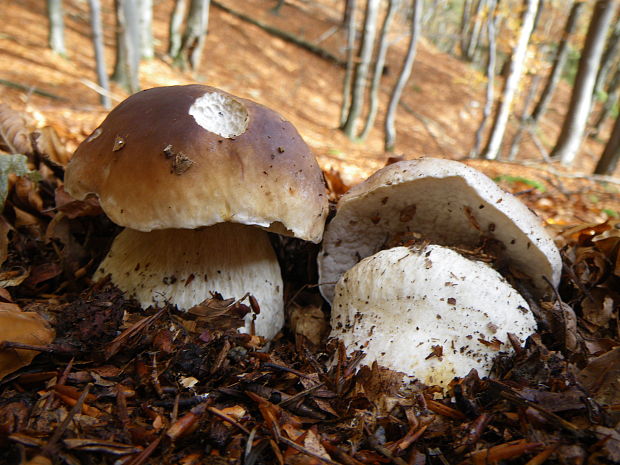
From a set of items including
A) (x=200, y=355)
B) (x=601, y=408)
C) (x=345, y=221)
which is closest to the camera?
(x=601, y=408)

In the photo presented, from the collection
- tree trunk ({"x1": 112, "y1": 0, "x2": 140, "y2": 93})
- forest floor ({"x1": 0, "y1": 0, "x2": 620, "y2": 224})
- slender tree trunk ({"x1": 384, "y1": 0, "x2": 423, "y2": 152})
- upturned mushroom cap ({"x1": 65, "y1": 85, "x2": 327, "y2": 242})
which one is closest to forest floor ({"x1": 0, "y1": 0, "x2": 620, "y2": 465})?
upturned mushroom cap ({"x1": 65, "y1": 85, "x2": 327, "y2": 242})

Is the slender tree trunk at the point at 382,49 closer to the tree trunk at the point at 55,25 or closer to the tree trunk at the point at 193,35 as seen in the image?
the tree trunk at the point at 193,35

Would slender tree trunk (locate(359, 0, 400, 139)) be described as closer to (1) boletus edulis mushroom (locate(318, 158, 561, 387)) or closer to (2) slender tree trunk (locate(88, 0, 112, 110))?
(2) slender tree trunk (locate(88, 0, 112, 110))

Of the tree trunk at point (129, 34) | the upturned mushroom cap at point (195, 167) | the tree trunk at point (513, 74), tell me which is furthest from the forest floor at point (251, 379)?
the tree trunk at point (513, 74)

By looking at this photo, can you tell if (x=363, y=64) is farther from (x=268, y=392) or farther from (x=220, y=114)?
(x=268, y=392)

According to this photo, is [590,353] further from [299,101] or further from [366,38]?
[299,101]

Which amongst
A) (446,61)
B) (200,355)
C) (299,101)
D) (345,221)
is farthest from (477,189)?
(446,61)

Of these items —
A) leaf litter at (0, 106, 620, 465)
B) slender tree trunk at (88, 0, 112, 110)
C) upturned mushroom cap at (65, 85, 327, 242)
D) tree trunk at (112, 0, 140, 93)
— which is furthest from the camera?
tree trunk at (112, 0, 140, 93)
